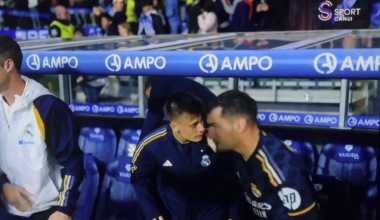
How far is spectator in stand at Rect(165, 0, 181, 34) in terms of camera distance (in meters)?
2.42

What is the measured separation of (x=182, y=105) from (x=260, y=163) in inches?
14.5

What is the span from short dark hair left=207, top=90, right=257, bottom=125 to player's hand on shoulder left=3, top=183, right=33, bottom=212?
85cm

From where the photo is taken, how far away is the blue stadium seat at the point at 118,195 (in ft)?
5.73

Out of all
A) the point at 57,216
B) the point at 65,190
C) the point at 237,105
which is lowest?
the point at 57,216

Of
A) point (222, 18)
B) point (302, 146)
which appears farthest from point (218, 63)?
point (222, 18)

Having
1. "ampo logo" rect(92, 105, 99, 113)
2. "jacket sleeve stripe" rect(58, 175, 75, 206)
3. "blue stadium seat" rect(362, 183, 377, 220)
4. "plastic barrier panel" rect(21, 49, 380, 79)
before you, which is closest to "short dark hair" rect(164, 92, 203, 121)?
"plastic barrier panel" rect(21, 49, 380, 79)

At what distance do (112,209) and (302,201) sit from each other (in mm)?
937

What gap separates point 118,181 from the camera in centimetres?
179

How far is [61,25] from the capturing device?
8.05ft

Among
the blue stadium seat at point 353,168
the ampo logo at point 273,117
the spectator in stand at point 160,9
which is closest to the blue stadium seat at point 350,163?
the blue stadium seat at point 353,168

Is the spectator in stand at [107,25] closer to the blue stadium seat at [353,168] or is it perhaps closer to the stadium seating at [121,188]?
the stadium seating at [121,188]

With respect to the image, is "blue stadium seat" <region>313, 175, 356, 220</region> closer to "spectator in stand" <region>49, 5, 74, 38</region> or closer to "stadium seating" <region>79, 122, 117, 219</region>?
"stadium seating" <region>79, 122, 117, 219</region>

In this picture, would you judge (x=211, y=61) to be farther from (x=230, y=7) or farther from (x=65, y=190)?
(x=230, y=7)

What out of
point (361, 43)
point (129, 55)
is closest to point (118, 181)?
point (129, 55)
